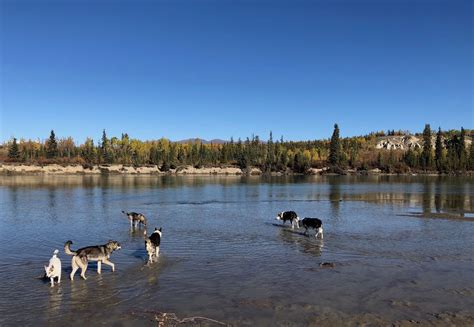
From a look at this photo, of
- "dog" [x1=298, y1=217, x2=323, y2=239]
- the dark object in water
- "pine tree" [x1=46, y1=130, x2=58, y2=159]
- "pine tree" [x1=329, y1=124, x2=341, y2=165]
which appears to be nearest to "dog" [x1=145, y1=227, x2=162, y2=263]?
the dark object in water

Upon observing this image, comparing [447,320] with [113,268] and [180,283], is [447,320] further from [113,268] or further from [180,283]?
[113,268]

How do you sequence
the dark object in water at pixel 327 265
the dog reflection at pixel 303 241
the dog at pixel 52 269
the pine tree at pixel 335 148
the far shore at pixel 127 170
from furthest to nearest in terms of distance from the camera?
the pine tree at pixel 335 148
the far shore at pixel 127 170
the dog reflection at pixel 303 241
the dark object in water at pixel 327 265
the dog at pixel 52 269

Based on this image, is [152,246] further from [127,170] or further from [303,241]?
[127,170]

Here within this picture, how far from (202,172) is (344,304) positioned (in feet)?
550

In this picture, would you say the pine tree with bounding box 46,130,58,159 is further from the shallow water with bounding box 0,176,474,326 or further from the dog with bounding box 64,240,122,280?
the dog with bounding box 64,240,122,280

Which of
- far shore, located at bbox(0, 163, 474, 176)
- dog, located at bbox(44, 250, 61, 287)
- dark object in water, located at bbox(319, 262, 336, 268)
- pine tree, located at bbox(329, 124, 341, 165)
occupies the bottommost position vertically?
dark object in water, located at bbox(319, 262, 336, 268)

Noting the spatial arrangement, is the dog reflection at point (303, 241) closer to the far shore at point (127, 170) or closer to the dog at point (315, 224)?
the dog at point (315, 224)

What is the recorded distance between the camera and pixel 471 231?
84.0ft

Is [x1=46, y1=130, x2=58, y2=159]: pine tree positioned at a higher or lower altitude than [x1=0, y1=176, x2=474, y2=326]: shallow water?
higher

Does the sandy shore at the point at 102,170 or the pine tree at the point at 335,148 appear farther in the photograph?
the pine tree at the point at 335,148

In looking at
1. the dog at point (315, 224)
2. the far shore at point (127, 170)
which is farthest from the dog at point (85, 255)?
the far shore at point (127, 170)

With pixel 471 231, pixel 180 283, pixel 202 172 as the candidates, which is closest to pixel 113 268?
pixel 180 283

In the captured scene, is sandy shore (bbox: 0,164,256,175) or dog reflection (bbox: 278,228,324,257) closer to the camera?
dog reflection (bbox: 278,228,324,257)

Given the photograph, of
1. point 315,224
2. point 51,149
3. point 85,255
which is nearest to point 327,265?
point 315,224
